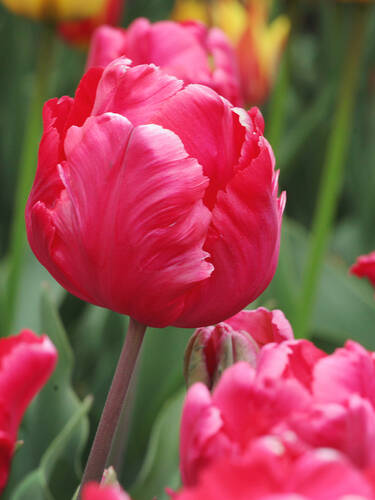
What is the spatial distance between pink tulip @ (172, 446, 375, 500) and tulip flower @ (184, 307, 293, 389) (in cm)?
14

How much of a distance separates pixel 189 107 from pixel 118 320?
1.73 feet

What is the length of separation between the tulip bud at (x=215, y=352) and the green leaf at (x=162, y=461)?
25 cm

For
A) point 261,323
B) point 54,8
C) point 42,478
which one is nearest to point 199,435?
point 261,323

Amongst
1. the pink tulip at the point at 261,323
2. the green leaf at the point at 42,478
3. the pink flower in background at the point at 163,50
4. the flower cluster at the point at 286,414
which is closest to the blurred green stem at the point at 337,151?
the pink flower in background at the point at 163,50

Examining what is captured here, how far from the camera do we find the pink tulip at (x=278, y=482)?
18 cm

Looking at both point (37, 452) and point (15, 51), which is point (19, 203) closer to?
point (37, 452)

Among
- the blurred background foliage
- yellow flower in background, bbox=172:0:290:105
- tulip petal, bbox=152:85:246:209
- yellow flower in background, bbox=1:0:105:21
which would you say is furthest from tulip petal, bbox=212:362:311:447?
yellow flower in background, bbox=172:0:290:105

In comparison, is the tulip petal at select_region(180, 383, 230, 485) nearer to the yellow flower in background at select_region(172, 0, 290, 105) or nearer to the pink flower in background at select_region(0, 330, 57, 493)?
the pink flower in background at select_region(0, 330, 57, 493)

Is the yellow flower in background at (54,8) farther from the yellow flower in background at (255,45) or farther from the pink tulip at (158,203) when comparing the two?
the pink tulip at (158,203)

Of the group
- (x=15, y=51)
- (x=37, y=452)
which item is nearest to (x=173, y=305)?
(x=37, y=452)

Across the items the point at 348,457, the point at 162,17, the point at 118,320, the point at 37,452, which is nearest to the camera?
the point at 348,457

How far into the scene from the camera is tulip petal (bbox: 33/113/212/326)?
1.06ft

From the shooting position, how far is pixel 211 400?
259mm

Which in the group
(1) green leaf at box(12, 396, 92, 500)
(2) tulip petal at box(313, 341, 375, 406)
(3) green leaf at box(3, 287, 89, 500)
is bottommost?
(3) green leaf at box(3, 287, 89, 500)
